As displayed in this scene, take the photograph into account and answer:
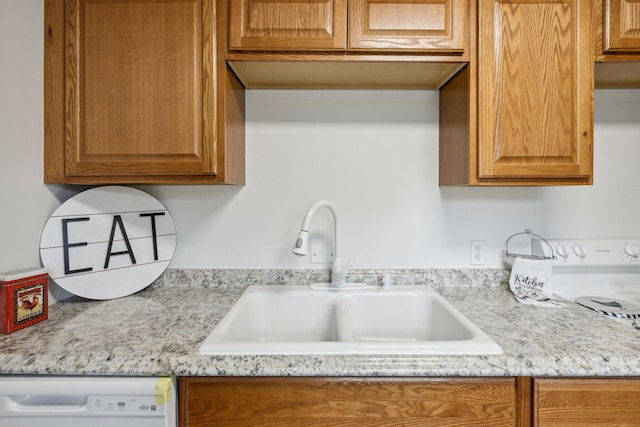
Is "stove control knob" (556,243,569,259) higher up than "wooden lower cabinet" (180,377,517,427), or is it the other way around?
"stove control knob" (556,243,569,259)

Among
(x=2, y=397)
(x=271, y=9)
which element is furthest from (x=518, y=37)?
(x=2, y=397)

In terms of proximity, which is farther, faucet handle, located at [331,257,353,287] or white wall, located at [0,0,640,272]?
white wall, located at [0,0,640,272]

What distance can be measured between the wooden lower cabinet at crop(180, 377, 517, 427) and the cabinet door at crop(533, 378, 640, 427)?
8 cm

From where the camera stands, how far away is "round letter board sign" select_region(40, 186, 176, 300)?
50.6 inches

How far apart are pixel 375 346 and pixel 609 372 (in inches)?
22.1

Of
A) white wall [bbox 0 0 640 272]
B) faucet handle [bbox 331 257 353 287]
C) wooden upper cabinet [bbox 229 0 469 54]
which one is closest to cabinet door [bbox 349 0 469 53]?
wooden upper cabinet [bbox 229 0 469 54]

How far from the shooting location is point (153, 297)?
1375 millimetres

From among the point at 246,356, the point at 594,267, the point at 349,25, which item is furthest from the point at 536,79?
the point at 246,356

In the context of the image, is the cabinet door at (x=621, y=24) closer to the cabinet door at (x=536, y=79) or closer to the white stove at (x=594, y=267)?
the cabinet door at (x=536, y=79)

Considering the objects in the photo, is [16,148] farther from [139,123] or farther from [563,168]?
[563,168]

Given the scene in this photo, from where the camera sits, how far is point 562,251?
1.50 m

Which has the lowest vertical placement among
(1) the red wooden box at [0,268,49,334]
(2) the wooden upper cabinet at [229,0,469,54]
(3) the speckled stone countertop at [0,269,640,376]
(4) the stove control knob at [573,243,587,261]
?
(3) the speckled stone countertop at [0,269,640,376]

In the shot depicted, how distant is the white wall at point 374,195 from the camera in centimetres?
152

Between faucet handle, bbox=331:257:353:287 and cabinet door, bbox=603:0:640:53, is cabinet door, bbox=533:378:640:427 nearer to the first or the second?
faucet handle, bbox=331:257:353:287
